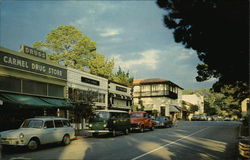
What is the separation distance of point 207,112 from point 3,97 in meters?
97.5

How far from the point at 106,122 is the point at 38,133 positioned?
672 centimetres

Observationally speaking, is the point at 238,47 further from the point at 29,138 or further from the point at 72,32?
the point at 72,32

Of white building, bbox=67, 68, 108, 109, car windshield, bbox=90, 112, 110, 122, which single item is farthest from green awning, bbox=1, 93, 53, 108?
car windshield, bbox=90, 112, 110, 122

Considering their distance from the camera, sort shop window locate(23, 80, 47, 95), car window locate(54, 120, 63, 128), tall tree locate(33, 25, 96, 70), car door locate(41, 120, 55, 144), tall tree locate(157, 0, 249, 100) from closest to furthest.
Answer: tall tree locate(157, 0, 249, 100)
car door locate(41, 120, 55, 144)
car window locate(54, 120, 63, 128)
shop window locate(23, 80, 47, 95)
tall tree locate(33, 25, 96, 70)

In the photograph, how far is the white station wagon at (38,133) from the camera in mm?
11805

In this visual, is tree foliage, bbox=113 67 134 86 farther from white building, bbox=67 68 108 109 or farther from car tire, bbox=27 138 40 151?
car tire, bbox=27 138 40 151

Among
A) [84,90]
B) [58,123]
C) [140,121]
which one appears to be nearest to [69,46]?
[84,90]

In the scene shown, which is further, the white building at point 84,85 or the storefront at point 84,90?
the white building at point 84,85

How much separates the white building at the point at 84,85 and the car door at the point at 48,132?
6.72m

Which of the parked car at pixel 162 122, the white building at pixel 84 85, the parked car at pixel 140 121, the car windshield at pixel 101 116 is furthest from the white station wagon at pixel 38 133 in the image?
the parked car at pixel 162 122

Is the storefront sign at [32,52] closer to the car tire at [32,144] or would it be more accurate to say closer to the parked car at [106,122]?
the parked car at [106,122]

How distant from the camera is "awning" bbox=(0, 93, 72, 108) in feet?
57.0

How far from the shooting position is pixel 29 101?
747 inches

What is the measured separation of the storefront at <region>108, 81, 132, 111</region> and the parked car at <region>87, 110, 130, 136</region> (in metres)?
15.5
